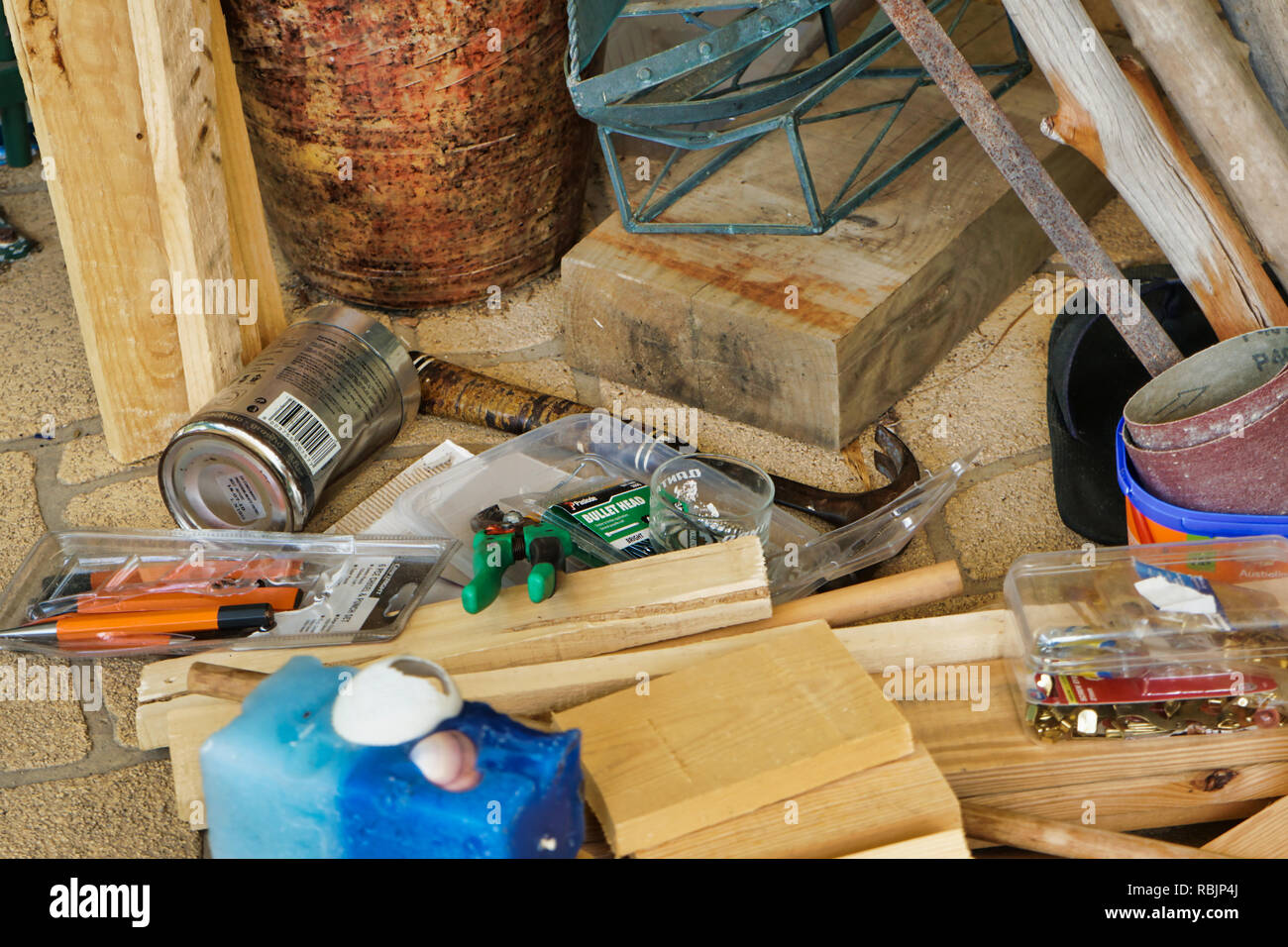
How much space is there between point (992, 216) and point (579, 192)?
0.84 meters

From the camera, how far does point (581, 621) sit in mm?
1486

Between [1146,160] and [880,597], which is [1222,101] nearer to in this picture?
[1146,160]

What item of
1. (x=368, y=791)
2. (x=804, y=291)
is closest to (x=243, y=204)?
(x=804, y=291)

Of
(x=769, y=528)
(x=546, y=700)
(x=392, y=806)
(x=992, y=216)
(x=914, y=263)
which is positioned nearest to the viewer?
(x=392, y=806)

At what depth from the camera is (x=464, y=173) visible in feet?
7.49

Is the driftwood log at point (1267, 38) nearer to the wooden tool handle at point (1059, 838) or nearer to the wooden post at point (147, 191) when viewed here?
the wooden tool handle at point (1059, 838)

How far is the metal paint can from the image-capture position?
1790 mm

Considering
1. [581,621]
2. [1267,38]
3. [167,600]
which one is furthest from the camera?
[1267,38]

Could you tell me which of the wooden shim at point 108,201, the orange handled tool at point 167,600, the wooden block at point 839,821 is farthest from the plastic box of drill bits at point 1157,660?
the wooden shim at point 108,201

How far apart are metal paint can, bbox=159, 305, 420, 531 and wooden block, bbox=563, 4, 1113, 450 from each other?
0.38 metres

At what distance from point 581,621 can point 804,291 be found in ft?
2.47

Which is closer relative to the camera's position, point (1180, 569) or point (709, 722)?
point (709, 722)
